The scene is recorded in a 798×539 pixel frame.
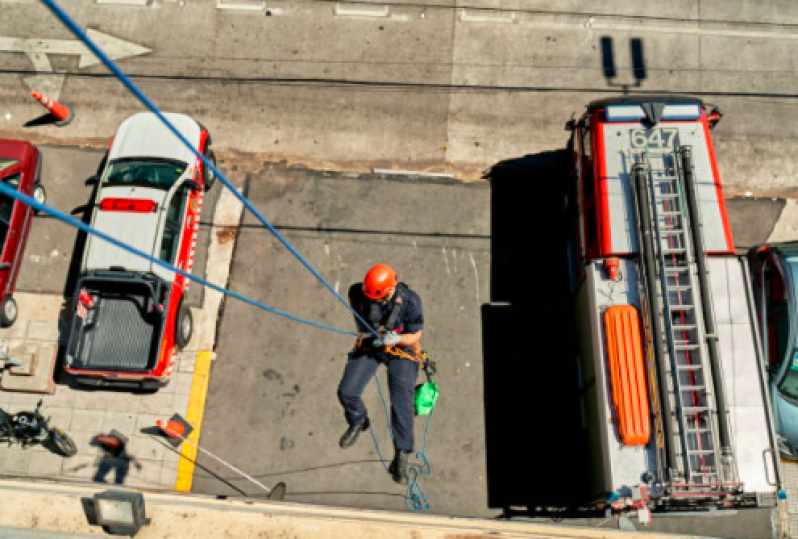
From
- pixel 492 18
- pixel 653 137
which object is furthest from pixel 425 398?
pixel 492 18

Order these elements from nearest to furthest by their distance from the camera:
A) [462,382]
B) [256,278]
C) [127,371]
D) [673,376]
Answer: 1. [673,376]
2. [127,371]
3. [462,382]
4. [256,278]

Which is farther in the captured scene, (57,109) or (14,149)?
(57,109)

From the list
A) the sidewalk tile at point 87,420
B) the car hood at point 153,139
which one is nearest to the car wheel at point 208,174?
the car hood at point 153,139

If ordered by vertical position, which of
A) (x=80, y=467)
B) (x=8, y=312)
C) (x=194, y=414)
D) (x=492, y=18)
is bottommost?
(x=80, y=467)

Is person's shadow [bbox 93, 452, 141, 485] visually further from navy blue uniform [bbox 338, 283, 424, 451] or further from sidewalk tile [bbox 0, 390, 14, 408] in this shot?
navy blue uniform [bbox 338, 283, 424, 451]

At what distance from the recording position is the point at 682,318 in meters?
6.82

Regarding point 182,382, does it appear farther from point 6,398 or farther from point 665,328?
point 665,328

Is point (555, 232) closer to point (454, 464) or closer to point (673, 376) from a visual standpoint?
point (673, 376)

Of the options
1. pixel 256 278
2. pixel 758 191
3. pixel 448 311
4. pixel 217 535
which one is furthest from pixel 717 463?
pixel 256 278

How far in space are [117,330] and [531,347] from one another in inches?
268

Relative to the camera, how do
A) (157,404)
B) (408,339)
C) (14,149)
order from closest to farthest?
(408,339) → (157,404) → (14,149)

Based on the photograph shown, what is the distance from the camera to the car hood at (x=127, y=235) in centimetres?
830

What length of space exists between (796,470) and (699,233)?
14.4 ft

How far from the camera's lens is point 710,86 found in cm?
1069
